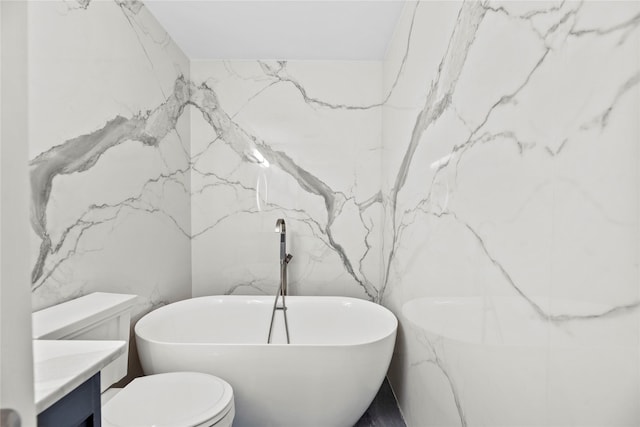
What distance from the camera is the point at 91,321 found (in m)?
1.30

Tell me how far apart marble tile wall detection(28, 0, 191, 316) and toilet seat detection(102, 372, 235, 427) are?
0.48m

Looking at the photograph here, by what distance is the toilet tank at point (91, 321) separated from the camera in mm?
1167

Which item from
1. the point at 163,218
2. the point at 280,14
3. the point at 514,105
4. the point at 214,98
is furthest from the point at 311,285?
the point at 514,105

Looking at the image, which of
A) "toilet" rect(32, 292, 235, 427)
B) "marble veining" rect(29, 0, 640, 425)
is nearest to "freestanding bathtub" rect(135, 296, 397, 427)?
"toilet" rect(32, 292, 235, 427)

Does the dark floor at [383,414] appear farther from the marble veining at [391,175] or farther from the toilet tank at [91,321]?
the toilet tank at [91,321]

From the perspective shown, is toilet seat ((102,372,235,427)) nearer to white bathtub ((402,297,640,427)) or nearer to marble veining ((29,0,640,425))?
marble veining ((29,0,640,425))

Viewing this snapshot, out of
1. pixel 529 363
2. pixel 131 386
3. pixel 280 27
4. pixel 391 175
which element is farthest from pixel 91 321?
pixel 280 27

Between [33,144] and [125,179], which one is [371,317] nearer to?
[125,179]

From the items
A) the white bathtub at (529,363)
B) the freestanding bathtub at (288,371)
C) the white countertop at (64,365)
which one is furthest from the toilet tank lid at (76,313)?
the white bathtub at (529,363)

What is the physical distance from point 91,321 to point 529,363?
1415 mm

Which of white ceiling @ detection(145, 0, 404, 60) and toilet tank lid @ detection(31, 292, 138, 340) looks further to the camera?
white ceiling @ detection(145, 0, 404, 60)

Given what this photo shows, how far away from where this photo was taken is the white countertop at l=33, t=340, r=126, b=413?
0.53 meters

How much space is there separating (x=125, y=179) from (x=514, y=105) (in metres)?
1.80

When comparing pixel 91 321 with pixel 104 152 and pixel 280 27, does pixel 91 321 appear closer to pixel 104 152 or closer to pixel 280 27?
pixel 104 152
